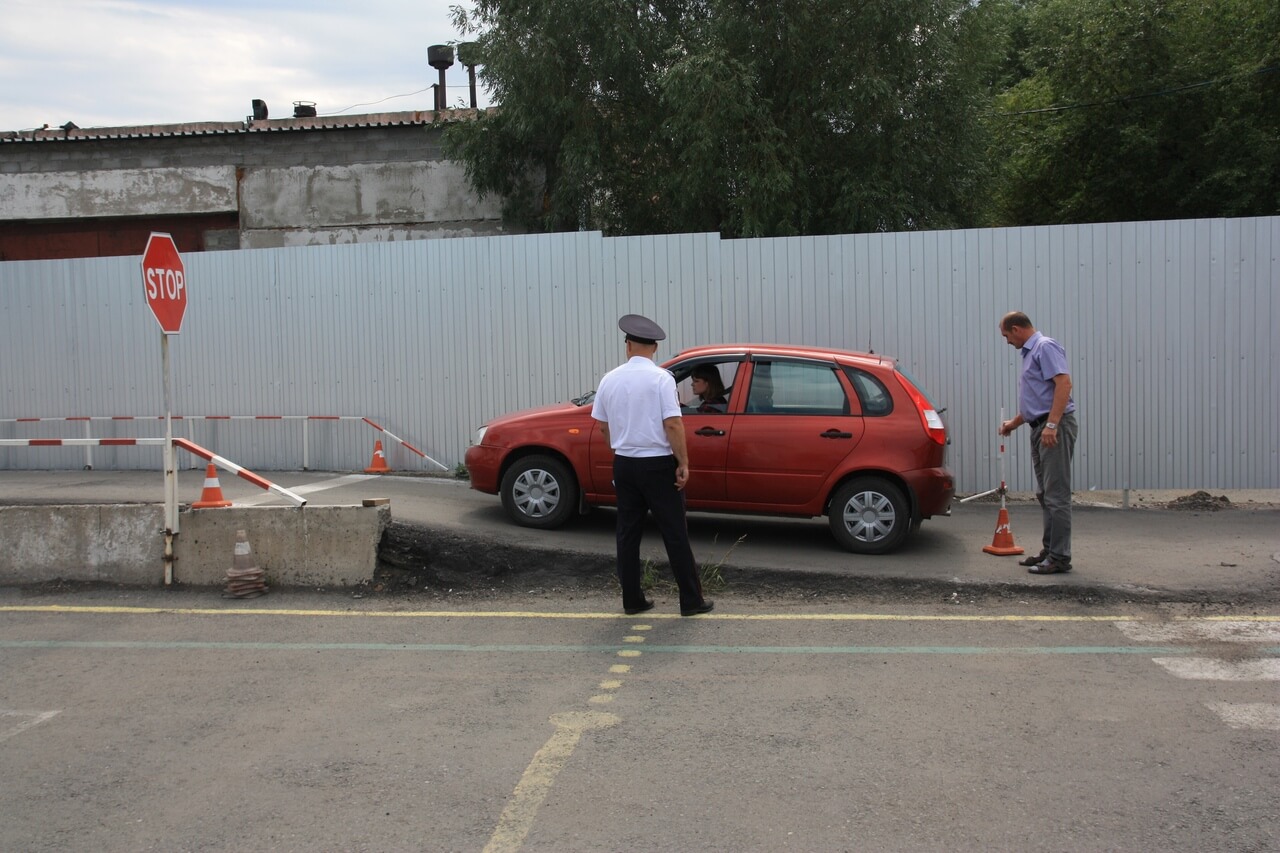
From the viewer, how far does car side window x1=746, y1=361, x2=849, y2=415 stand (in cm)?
885

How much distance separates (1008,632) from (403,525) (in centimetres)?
491

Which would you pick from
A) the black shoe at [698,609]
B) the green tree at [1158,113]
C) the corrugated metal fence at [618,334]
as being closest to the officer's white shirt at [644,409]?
the black shoe at [698,609]

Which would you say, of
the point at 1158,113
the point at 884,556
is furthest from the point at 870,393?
the point at 1158,113

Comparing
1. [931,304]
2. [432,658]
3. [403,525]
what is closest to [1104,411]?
[931,304]

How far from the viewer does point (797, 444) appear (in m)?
8.73

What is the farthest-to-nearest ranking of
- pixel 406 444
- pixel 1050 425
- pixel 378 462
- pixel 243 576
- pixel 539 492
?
pixel 406 444 → pixel 378 462 → pixel 539 492 → pixel 243 576 → pixel 1050 425

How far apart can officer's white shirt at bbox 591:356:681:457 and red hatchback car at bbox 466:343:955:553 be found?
2128 millimetres

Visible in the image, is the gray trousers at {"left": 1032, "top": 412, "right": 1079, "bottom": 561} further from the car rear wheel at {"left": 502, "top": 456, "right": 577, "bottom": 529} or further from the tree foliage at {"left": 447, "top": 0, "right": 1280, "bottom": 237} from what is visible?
the tree foliage at {"left": 447, "top": 0, "right": 1280, "bottom": 237}

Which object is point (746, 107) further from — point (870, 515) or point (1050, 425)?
point (1050, 425)

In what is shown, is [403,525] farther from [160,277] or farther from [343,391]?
[343,391]

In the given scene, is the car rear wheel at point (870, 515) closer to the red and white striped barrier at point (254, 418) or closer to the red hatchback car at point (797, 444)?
the red hatchback car at point (797, 444)

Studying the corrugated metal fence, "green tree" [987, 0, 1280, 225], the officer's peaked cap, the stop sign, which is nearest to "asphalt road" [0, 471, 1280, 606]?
A: the corrugated metal fence

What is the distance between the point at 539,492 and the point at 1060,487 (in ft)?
14.0

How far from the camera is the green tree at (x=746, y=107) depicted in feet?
47.5
